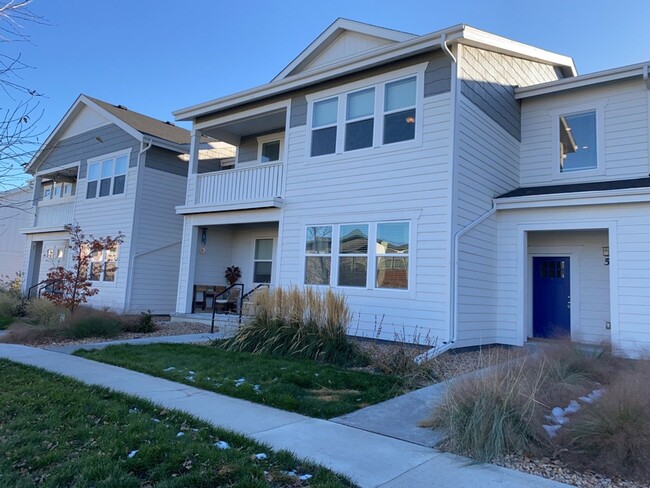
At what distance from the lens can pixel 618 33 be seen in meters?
14.2

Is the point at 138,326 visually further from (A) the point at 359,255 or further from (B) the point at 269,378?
(B) the point at 269,378

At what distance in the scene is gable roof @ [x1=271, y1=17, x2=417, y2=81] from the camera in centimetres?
1130

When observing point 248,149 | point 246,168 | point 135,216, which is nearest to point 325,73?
point 246,168

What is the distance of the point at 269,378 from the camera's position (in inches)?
265

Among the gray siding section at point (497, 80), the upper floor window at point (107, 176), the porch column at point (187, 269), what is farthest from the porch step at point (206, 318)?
the gray siding section at point (497, 80)

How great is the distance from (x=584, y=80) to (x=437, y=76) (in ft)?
13.0

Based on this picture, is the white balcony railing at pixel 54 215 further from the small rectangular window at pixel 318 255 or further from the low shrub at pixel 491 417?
the low shrub at pixel 491 417

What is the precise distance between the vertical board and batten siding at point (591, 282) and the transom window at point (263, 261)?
344 inches

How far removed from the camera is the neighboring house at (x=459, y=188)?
9.61 m

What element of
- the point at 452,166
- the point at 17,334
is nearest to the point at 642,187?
the point at 452,166

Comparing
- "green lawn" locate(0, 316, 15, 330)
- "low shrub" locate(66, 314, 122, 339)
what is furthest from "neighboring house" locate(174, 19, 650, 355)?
"green lawn" locate(0, 316, 15, 330)

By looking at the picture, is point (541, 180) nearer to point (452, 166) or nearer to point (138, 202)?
point (452, 166)

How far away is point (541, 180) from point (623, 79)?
113 inches

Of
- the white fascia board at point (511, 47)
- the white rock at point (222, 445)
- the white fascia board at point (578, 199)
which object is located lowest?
the white rock at point (222, 445)
